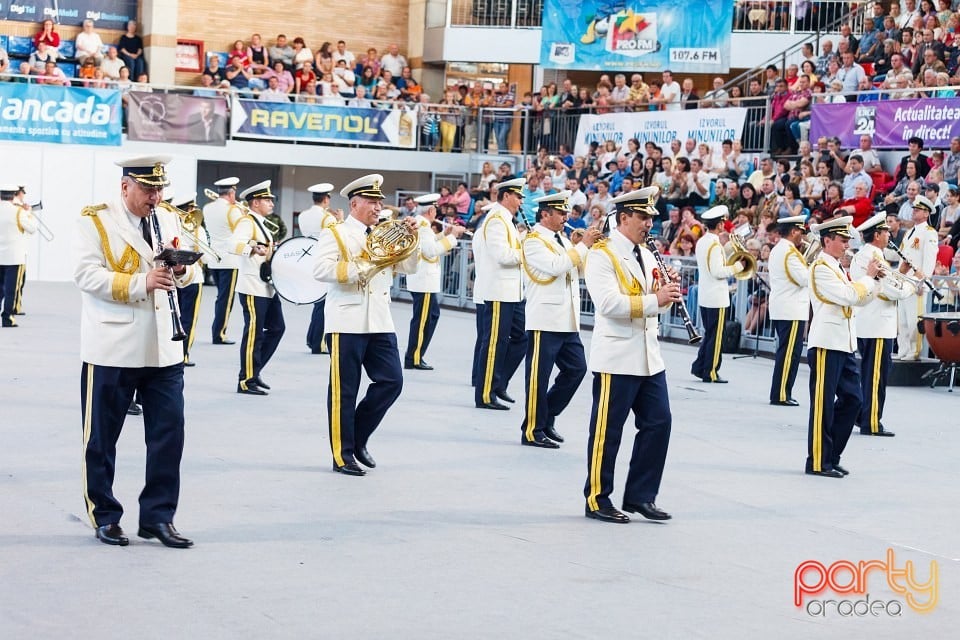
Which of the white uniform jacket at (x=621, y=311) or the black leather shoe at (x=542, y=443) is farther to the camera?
the black leather shoe at (x=542, y=443)

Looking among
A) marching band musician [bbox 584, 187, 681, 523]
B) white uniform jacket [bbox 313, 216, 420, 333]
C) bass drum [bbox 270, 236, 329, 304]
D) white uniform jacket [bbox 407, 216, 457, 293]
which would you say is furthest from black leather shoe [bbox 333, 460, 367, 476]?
white uniform jacket [bbox 407, 216, 457, 293]

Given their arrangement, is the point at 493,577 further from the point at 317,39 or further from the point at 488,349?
the point at 317,39

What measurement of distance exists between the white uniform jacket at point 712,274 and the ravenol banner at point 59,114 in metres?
14.4

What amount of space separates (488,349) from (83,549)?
6.16 m

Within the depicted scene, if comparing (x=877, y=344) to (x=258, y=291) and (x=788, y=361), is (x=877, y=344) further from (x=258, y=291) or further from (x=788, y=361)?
(x=258, y=291)

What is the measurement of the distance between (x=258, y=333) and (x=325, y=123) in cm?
1539

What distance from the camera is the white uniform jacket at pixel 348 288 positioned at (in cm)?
938

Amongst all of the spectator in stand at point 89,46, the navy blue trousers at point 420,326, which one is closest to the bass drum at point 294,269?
the navy blue trousers at point 420,326

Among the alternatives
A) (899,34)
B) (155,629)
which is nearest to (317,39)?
(899,34)

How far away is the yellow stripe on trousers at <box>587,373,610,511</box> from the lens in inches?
A: 325

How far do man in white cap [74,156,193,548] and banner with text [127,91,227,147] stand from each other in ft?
67.2

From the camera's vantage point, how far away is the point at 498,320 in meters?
12.9

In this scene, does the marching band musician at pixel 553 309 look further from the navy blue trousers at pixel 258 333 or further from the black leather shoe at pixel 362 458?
the navy blue trousers at pixel 258 333

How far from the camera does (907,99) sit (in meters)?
20.5
